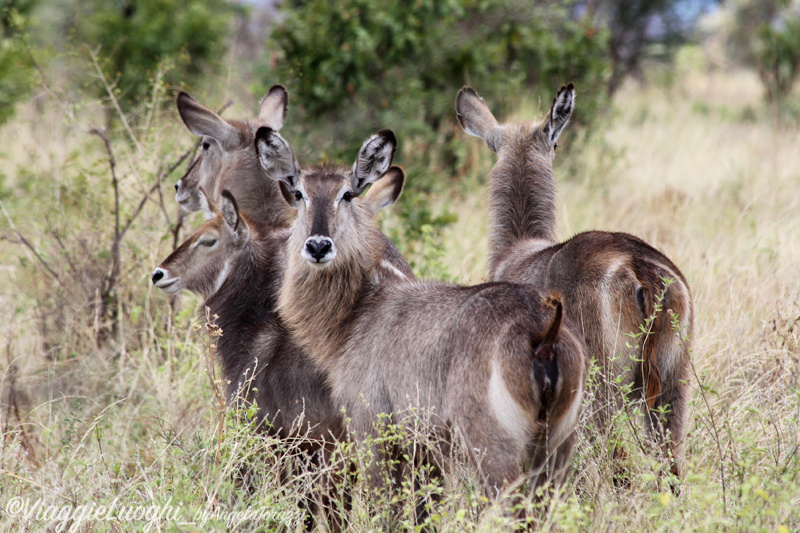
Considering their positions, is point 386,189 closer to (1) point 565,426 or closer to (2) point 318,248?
(2) point 318,248

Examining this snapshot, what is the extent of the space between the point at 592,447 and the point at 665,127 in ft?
35.1

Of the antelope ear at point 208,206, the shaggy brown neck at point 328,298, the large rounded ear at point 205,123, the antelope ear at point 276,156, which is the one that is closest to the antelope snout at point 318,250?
the shaggy brown neck at point 328,298

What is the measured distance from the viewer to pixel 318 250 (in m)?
3.86

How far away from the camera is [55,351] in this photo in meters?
5.61

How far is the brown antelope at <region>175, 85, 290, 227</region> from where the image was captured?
17.6 feet

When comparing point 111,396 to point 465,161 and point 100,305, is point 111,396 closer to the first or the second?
point 100,305

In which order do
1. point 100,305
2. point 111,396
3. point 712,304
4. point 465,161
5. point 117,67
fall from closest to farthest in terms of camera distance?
point 111,396 → point 712,304 → point 100,305 → point 465,161 → point 117,67

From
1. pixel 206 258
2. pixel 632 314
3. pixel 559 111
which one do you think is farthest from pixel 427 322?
pixel 559 111

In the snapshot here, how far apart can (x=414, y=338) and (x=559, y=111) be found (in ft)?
8.42

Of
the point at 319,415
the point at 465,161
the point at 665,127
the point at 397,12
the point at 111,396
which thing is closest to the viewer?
the point at 319,415

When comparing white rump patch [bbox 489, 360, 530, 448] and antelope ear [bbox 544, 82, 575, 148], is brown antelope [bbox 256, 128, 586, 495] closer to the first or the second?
white rump patch [bbox 489, 360, 530, 448]

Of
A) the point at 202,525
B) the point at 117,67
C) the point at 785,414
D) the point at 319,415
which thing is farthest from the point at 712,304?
the point at 117,67

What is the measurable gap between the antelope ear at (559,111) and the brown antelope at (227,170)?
1.92 m

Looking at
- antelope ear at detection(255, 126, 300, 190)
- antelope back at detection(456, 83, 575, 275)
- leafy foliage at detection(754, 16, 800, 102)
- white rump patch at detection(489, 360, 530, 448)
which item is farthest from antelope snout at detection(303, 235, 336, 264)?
leafy foliage at detection(754, 16, 800, 102)
